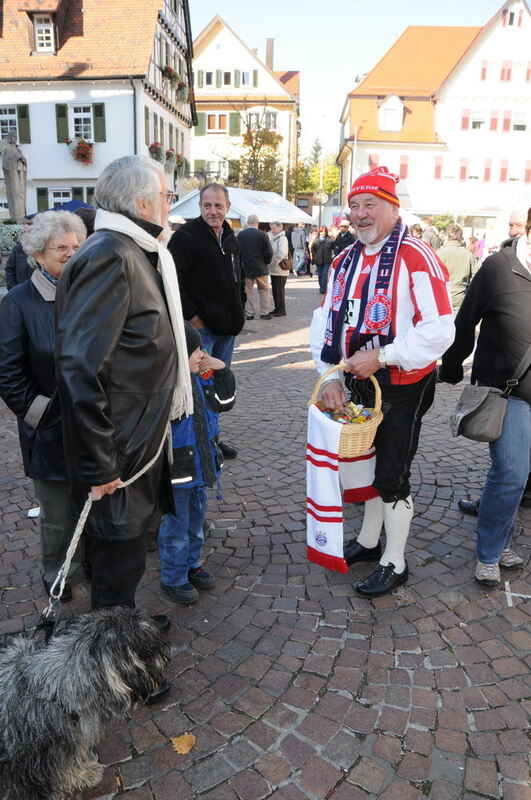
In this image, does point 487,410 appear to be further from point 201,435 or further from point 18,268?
point 18,268

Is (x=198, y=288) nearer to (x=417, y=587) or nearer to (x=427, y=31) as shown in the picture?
(x=417, y=587)

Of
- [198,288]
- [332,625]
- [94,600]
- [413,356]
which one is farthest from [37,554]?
[413,356]

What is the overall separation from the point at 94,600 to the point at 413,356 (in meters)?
1.82

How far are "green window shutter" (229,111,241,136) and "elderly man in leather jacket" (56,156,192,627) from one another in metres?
49.4

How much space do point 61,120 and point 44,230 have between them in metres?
29.3

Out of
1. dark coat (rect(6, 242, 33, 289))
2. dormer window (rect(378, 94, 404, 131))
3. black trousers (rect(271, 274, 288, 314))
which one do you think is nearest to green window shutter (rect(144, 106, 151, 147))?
black trousers (rect(271, 274, 288, 314))

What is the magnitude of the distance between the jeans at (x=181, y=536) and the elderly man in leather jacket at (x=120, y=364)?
2.13ft

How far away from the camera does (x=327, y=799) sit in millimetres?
2283

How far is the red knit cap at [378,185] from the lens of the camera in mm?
3232

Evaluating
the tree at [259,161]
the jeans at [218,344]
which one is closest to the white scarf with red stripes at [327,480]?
the jeans at [218,344]

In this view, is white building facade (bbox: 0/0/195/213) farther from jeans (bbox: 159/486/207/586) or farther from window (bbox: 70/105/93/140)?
jeans (bbox: 159/486/207/586)

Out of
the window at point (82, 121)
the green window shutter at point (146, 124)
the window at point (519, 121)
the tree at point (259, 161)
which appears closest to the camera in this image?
the window at point (82, 121)

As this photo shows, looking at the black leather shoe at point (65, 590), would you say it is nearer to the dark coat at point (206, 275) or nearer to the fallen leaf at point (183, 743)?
the fallen leaf at point (183, 743)

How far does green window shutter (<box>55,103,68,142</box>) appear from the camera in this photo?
28503 millimetres
